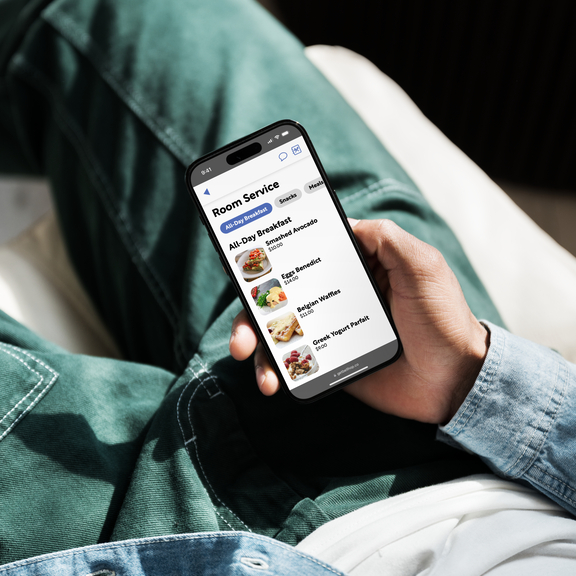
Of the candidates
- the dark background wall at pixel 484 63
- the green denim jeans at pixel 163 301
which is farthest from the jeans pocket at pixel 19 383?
the dark background wall at pixel 484 63

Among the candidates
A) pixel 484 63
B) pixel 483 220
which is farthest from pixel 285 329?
pixel 484 63

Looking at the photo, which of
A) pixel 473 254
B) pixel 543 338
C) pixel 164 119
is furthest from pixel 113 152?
pixel 543 338

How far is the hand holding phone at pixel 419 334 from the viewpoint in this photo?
483 millimetres

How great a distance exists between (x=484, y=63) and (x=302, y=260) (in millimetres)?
848

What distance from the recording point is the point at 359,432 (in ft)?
1.78

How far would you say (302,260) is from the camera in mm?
509

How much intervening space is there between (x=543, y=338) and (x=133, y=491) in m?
0.52

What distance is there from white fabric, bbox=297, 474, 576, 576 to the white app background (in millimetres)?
142

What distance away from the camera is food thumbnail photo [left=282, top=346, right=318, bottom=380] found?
1.67 ft

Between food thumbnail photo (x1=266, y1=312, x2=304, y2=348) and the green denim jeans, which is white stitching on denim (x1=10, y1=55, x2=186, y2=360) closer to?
the green denim jeans

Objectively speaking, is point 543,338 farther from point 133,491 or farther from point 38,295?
point 38,295

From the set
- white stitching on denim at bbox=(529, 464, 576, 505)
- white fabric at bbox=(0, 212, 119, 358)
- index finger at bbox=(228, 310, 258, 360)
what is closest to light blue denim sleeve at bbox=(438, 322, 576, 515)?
white stitching on denim at bbox=(529, 464, 576, 505)

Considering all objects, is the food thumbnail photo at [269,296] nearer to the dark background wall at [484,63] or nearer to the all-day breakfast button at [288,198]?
the all-day breakfast button at [288,198]

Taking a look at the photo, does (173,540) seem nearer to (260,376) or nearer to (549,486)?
(260,376)
